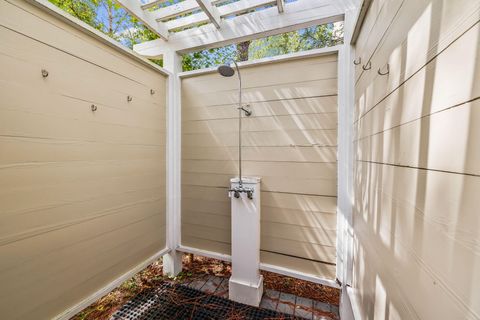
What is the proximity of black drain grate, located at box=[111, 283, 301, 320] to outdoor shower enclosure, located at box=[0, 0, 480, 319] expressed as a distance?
319mm

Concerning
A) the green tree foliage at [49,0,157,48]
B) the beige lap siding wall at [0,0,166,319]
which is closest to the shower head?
the beige lap siding wall at [0,0,166,319]

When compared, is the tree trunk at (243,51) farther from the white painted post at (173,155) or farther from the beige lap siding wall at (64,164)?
the beige lap siding wall at (64,164)

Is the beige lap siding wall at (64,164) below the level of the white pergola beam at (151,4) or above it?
below

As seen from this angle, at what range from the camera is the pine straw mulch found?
1.77 meters

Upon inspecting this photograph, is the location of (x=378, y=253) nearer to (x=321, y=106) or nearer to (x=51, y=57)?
(x=321, y=106)

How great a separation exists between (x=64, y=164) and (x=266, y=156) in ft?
4.99

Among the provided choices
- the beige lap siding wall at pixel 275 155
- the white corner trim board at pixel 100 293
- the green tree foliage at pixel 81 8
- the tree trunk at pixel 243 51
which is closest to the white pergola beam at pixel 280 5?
the beige lap siding wall at pixel 275 155

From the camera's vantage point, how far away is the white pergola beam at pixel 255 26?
1.68 metres

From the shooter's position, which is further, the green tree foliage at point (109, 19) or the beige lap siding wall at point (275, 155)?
the green tree foliage at point (109, 19)

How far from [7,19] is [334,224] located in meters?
2.53

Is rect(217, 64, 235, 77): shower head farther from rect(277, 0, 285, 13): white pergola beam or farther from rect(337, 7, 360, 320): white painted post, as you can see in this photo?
rect(337, 7, 360, 320): white painted post

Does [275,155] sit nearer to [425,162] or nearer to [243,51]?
[425,162]

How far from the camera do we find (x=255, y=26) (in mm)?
1875

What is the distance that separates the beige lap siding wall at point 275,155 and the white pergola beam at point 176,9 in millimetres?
577
